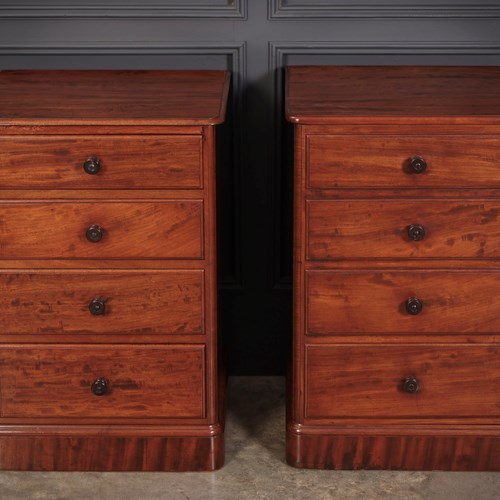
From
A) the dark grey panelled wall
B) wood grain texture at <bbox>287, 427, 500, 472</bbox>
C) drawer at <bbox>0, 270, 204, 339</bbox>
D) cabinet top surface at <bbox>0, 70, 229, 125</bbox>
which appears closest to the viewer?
cabinet top surface at <bbox>0, 70, 229, 125</bbox>

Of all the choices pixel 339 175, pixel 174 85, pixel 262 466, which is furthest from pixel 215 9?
pixel 262 466

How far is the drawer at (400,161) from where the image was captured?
240 centimetres

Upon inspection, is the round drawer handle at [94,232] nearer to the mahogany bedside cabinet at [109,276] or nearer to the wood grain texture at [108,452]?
the mahogany bedside cabinet at [109,276]

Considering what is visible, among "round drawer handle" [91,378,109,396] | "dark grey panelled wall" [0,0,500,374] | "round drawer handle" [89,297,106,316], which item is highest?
"dark grey panelled wall" [0,0,500,374]

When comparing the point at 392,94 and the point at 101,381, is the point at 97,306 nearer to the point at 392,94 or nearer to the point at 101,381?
the point at 101,381

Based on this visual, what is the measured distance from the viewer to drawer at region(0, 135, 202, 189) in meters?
2.39

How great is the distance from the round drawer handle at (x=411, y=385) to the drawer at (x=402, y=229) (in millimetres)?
319

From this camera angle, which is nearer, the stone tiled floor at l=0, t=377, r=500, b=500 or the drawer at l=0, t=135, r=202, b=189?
the drawer at l=0, t=135, r=202, b=189

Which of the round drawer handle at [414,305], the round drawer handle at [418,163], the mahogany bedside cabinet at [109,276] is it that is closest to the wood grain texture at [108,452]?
the mahogany bedside cabinet at [109,276]

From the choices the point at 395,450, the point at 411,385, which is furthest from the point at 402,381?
the point at 395,450

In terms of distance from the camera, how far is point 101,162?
2408 millimetres

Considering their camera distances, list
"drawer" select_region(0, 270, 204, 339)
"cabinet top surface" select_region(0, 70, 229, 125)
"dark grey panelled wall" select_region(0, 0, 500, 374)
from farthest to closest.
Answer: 1. "dark grey panelled wall" select_region(0, 0, 500, 374)
2. "drawer" select_region(0, 270, 204, 339)
3. "cabinet top surface" select_region(0, 70, 229, 125)

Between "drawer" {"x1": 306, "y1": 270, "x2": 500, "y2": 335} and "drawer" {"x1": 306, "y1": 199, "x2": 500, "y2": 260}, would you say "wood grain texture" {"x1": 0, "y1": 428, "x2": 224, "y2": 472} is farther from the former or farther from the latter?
"drawer" {"x1": 306, "y1": 199, "x2": 500, "y2": 260}

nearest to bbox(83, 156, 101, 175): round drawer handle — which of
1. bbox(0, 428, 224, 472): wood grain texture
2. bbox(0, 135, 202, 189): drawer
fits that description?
bbox(0, 135, 202, 189): drawer
